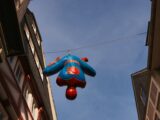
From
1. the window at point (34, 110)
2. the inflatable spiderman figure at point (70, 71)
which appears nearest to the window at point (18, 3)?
the inflatable spiderman figure at point (70, 71)

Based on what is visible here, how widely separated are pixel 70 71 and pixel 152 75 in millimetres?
9209

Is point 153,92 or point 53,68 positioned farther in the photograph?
point 153,92

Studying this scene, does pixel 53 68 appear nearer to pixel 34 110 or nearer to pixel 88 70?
pixel 88 70

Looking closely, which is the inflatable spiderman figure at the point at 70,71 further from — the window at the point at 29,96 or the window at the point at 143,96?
the window at the point at 143,96

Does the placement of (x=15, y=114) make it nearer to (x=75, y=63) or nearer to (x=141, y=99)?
(x=75, y=63)

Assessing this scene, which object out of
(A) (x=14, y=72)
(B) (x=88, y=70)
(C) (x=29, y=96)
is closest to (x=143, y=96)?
(C) (x=29, y=96)

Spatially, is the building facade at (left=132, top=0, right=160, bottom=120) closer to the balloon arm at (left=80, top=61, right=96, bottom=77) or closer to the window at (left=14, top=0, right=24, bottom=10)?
the balloon arm at (left=80, top=61, right=96, bottom=77)

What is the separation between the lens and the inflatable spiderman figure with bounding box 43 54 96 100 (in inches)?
340

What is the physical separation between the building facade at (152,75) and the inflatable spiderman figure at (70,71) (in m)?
5.80

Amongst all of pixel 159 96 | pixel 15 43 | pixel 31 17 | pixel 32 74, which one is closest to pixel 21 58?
pixel 32 74

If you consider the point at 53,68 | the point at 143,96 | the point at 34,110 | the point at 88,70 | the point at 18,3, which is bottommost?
the point at 143,96

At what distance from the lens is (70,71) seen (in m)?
8.91

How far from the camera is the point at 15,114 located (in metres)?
10.8

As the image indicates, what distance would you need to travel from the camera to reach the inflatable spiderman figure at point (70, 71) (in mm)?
8625
